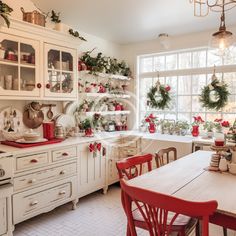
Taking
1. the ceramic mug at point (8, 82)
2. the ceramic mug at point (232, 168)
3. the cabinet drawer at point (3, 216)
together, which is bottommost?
the cabinet drawer at point (3, 216)

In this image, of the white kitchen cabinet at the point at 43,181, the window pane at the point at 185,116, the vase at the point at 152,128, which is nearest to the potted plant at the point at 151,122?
the vase at the point at 152,128

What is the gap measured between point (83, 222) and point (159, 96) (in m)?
2.34

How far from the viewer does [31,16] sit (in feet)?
8.73

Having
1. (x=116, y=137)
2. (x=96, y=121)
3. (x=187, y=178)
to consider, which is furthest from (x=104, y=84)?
(x=187, y=178)

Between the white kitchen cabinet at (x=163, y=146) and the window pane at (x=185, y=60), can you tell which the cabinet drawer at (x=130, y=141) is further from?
the window pane at (x=185, y=60)

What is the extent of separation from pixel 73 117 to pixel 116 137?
27.6 inches

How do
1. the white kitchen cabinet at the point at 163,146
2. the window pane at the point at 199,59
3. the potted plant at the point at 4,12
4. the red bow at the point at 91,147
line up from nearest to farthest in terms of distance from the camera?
the potted plant at the point at 4,12 < the red bow at the point at 91,147 < the white kitchen cabinet at the point at 163,146 < the window pane at the point at 199,59

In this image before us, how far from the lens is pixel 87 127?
340 centimetres

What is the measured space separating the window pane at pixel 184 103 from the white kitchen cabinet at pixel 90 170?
1.58m

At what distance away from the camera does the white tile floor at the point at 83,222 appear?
7.93 ft

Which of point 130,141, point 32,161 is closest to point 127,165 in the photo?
point 32,161

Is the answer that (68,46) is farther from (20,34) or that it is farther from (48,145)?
(48,145)

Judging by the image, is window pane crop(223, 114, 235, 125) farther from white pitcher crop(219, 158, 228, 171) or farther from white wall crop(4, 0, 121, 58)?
white wall crop(4, 0, 121, 58)

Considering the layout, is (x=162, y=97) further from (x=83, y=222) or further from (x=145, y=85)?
(x=83, y=222)
